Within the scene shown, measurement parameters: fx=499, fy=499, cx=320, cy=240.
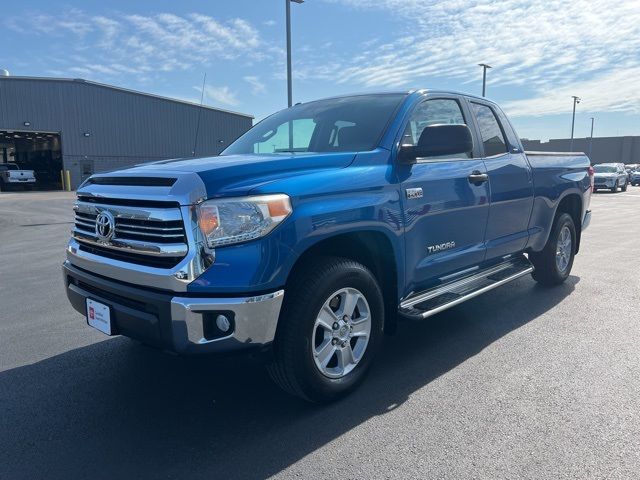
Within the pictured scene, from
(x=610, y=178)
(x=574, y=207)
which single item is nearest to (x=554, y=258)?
(x=574, y=207)

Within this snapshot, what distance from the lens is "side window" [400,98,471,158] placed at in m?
3.72

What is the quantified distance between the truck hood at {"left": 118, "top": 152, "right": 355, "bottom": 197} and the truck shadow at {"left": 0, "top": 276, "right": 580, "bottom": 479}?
1327mm

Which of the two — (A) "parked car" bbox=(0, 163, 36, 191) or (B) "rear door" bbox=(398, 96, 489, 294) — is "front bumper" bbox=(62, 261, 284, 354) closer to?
(B) "rear door" bbox=(398, 96, 489, 294)

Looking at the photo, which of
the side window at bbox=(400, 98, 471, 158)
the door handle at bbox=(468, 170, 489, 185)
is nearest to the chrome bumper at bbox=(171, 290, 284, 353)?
the side window at bbox=(400, 98, 471, 158)

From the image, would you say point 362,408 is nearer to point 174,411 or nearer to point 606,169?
point 174,411

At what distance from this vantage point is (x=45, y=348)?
399 cm

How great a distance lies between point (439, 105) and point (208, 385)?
279cm

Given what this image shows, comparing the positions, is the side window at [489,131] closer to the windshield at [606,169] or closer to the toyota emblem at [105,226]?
the toyota emblem at [105,226]

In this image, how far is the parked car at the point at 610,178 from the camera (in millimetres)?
26922

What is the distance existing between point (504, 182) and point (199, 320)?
3091 mm

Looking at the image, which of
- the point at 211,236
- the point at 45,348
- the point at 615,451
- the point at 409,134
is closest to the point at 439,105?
the point at 409,134

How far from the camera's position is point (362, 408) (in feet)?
9.87

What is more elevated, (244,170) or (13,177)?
(244,170)

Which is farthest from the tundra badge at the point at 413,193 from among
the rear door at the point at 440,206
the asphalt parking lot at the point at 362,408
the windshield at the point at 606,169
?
the windshield at the point at 606,169
